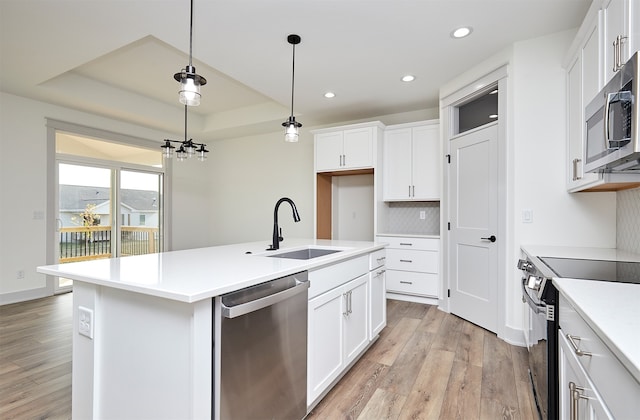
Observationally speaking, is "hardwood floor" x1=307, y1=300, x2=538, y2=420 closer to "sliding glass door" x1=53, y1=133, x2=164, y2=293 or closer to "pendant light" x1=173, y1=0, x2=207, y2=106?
"pendant light" x1=173, y1=0, x2=207, y2=106

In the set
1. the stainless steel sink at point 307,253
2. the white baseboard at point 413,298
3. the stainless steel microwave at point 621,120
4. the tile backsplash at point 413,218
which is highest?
the stainless steel microwave at point 621,120

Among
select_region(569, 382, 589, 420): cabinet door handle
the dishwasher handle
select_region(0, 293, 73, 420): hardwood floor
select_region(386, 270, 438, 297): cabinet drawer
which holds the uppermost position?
the dishwasher handle

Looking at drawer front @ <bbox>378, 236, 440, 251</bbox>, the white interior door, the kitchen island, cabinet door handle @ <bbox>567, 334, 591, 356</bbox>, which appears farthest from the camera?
drawer front @ <bbox>378, 236, 440, 251</bbox>

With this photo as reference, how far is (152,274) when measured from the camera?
1.37 meters

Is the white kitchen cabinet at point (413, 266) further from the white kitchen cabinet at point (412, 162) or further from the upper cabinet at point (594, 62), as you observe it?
the upper cabinet at point (594, 62)

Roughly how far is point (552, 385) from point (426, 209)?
10.5 feet

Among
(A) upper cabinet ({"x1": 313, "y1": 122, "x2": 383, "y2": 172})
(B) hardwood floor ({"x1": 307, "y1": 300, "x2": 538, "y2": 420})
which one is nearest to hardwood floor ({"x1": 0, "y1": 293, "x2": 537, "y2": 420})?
(B) hardwood floor ({"x1": 307, "y1": 300, "x2": 538, "y2": 420})

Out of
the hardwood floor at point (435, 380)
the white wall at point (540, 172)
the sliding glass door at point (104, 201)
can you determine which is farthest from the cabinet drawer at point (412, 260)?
the sliding glass door at point (104, 201)

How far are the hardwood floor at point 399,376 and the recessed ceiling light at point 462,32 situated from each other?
8.68ft

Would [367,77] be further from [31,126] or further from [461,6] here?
[31,126]

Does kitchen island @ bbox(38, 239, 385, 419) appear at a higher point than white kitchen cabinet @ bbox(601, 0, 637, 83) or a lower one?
lower

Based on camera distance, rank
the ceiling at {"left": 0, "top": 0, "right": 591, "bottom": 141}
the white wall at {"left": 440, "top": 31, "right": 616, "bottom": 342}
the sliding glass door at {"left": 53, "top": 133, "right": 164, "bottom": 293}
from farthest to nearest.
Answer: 1. the sliding glass door at {"left": 53, "top": 133, "right": 164, "bottom": 293}
2. the white wall at {"left": 440, "top": 31, "right": 616, "bottom": 342}
3. the ceiling at {"left": 0, "top": 0, "right": 591, "bottom": 141}

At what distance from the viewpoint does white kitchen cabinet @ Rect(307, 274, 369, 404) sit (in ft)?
5.76

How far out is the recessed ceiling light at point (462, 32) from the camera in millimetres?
2570
